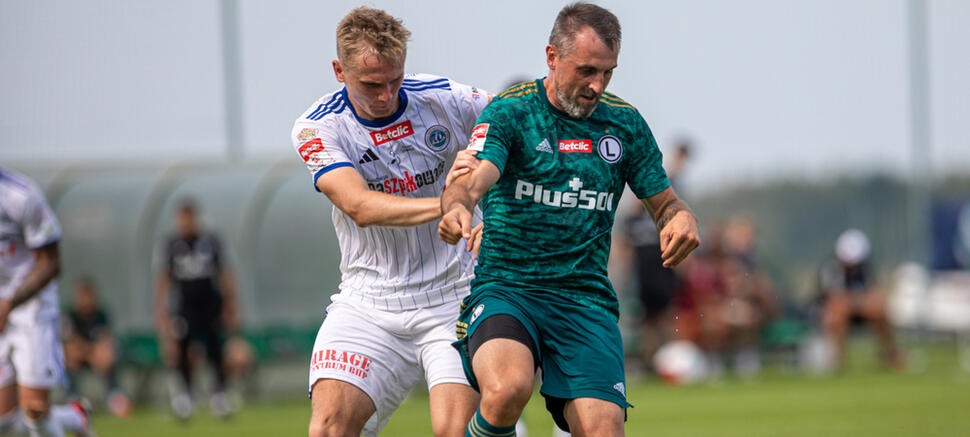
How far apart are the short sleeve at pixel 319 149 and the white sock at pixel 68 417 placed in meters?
3.50

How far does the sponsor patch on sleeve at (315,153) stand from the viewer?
5672 mm

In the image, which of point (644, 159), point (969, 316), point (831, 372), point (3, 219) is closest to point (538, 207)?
point (644, 159)

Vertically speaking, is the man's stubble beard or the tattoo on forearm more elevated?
the man's stubble beard

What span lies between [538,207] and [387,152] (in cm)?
84

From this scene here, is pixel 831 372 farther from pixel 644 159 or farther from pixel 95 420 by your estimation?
pixel 644 159

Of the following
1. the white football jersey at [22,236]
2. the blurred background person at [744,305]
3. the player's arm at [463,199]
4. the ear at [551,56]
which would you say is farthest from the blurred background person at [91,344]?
the player's arm at [463,199]

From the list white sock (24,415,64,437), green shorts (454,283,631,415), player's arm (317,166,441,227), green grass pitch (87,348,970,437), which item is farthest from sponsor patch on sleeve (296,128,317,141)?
green grass pitch (87,348,970,437)

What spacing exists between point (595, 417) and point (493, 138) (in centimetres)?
125

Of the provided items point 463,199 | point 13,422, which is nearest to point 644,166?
point 463,199

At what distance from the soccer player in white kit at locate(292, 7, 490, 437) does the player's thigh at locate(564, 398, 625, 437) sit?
1.92ft

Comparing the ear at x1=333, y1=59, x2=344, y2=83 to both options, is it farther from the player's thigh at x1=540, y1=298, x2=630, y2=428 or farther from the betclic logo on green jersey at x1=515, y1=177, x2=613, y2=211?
the player's thigh at x1=540, y1=298, x2=630, y2=428

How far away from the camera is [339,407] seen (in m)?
5.58

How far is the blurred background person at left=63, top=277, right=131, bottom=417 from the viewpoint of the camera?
15.5 metres

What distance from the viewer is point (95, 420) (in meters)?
14.6
